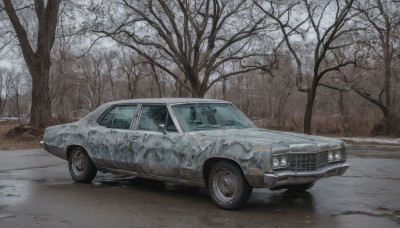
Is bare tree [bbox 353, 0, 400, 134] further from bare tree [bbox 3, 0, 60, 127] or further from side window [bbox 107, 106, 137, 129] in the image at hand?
side window [bbox 107, 106, 137, 129]

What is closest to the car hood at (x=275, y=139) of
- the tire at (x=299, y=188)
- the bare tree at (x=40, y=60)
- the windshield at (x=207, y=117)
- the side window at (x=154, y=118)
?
the windshield at (x=207, y=117)

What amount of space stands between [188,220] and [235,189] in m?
0.89

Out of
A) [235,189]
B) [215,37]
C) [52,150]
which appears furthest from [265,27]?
[235,189]

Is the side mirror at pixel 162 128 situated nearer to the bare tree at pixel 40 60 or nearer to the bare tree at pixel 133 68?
the bare tree at pixel 40 60

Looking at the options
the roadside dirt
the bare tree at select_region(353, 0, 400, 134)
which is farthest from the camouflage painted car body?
the bare tree at select_region(353, 0, 400, 134)

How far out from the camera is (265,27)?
37625mm

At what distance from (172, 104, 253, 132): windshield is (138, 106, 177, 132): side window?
6.9 inches

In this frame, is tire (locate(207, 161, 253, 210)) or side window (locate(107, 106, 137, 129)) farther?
side window (locate(107, 106, 137, 129))

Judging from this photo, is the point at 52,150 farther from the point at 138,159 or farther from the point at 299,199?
the point at 299,199

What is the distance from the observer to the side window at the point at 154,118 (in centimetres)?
809

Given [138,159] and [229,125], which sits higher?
[229,125]

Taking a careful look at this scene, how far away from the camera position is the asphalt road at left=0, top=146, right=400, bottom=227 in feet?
20.7

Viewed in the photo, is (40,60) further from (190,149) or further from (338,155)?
(338,155)

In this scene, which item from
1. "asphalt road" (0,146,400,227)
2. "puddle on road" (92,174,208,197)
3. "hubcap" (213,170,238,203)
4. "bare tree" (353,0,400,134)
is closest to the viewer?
"asphalt road" (0,146,400,227)
